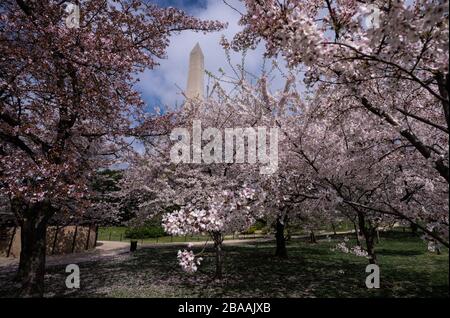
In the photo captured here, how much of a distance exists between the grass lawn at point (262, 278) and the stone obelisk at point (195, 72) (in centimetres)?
1925

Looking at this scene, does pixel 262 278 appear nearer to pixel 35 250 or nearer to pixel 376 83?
pixel 35 250

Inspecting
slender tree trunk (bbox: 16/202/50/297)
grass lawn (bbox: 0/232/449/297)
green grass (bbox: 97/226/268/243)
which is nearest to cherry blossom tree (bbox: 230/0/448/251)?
grass lawn (bbox: 0/232/449/297)

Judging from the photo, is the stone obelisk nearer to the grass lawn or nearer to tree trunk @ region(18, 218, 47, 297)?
the grass lawn

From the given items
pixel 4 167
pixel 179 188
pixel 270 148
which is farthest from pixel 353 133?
pixel 4 167

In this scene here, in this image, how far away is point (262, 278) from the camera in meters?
11.5

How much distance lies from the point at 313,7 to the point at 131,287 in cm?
922

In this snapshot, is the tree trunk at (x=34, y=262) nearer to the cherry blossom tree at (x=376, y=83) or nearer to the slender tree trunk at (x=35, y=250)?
the slender tree trunk at (x=35, y=250)

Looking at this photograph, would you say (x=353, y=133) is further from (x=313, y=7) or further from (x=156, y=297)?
(x=156, y=297)

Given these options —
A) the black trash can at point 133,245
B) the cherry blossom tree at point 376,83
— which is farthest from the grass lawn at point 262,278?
the black trash can at point 133,245

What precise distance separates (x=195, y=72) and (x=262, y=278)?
963 inches

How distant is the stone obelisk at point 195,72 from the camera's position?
3178cm

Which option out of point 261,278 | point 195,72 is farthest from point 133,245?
point 195,72

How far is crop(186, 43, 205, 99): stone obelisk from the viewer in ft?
104

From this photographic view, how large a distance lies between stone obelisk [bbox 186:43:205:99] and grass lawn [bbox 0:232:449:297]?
19.2 metres
